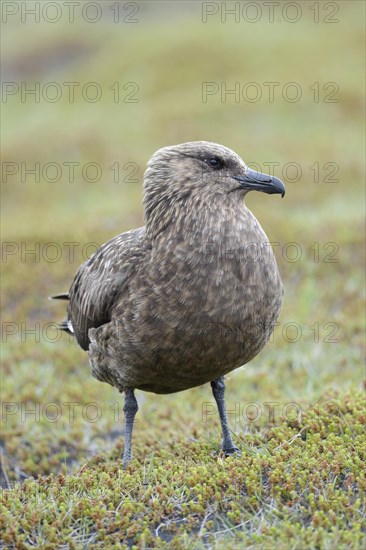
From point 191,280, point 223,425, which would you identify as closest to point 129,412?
point 223,425

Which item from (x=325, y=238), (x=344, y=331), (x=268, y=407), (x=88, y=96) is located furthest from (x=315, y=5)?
(x=268, y=407)

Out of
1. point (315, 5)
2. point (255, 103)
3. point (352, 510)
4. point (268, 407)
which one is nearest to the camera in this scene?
point (352, 510)

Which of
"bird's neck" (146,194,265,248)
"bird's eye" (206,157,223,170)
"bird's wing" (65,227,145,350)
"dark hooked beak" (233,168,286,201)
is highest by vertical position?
"bird's eye" (206,157,223,170)

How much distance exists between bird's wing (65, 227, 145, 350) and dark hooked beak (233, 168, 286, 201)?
852 millimetres

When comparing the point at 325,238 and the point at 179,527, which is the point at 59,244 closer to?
the point at 325,238

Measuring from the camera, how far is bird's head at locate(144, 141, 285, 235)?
504 centimetres

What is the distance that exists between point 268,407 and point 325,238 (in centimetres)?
491

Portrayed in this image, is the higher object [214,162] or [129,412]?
[214,162]

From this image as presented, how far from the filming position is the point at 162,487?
4594 mm

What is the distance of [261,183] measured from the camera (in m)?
5.02

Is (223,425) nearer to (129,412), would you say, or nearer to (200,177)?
(129,412)

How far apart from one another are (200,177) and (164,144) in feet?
42.4

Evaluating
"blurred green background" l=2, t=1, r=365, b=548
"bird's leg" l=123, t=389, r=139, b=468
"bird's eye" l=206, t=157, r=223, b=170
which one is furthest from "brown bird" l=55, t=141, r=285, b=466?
"blurred green background" l=2, t=1, r=365, b=548

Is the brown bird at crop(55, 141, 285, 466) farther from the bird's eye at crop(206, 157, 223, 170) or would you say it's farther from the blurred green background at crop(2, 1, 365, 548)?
the blurred green background at crop(2, 1, 365, 548)
